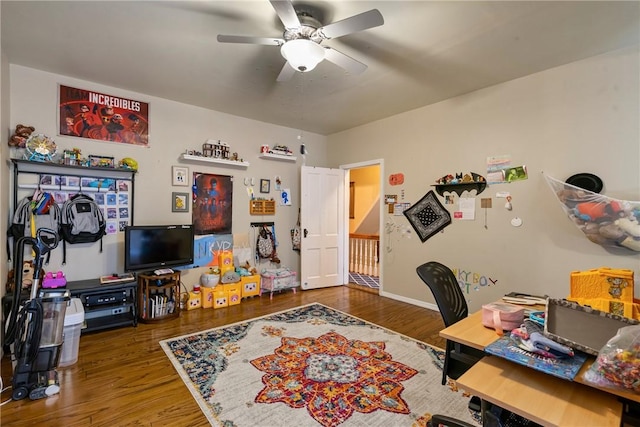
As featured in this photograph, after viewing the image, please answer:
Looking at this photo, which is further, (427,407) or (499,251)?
(499,251)

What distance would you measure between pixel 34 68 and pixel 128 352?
3.04 meters

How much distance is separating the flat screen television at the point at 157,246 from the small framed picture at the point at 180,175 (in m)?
0.63

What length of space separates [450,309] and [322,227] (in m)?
3.27

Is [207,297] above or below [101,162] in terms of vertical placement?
below

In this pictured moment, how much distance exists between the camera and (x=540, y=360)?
46.1 inches

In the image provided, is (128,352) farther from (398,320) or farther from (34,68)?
(34,68)

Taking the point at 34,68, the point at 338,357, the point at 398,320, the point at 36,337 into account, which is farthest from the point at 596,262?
the point at 34,68

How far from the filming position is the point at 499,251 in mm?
3352

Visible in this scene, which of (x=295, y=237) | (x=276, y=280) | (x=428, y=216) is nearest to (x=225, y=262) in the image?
(x=276, y=280)

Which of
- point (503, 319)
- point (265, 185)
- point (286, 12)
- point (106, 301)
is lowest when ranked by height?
point (106, 301)

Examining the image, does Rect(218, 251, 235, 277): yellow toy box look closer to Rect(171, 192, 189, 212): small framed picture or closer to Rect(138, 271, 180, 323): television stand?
Rect(138, 271, 180, 323): television stand

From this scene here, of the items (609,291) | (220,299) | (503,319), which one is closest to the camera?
(503,319)

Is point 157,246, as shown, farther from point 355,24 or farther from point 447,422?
point 447,422

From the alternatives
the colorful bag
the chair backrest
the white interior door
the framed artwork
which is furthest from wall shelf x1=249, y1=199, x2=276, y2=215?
the colorful bag
